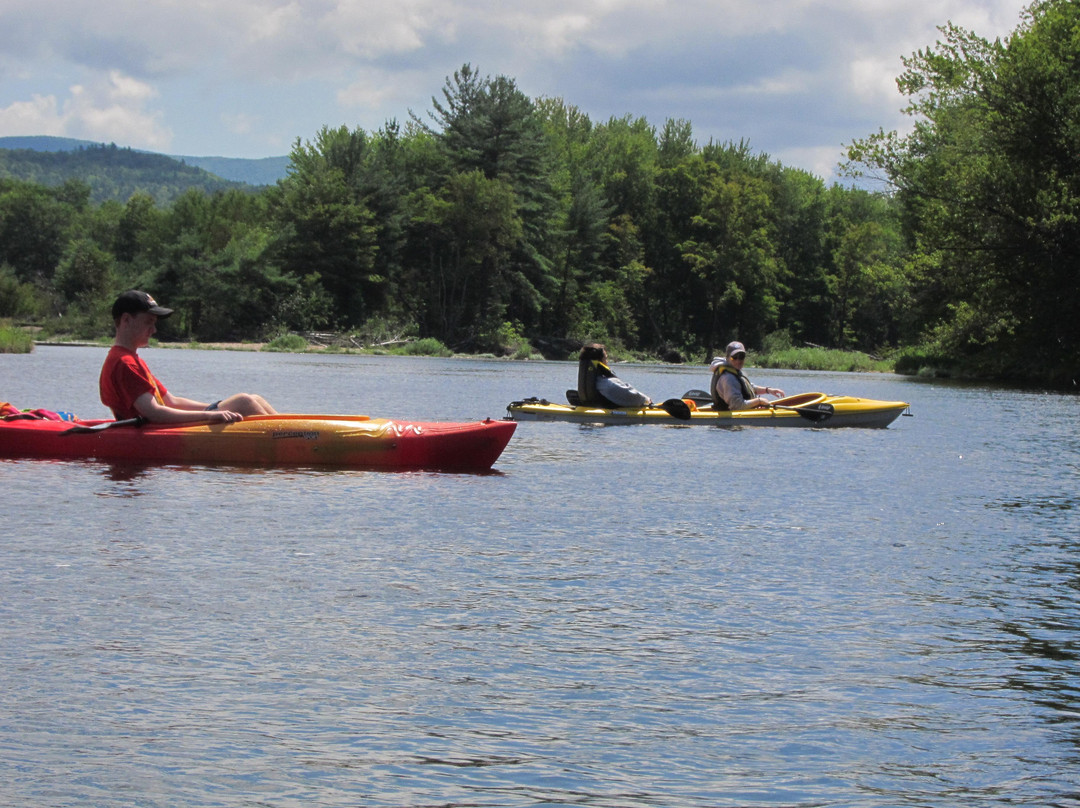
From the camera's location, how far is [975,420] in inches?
812

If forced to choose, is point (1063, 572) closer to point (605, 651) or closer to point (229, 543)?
point (605, 651)

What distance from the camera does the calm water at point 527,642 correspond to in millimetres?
3789

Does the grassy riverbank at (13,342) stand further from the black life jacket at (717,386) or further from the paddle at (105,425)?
the paddle at (105,425)

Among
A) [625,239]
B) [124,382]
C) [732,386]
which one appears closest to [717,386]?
[732,386]

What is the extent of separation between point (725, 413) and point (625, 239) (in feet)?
178

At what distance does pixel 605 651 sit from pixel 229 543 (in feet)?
10.4

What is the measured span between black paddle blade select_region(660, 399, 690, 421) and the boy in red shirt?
20.5ft

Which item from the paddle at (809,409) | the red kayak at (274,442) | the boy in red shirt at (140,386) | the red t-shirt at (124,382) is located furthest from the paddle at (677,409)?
the red t-shirt at (124,382)

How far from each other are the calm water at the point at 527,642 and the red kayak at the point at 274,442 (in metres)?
0.32

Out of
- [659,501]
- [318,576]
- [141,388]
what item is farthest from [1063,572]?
[141,388]

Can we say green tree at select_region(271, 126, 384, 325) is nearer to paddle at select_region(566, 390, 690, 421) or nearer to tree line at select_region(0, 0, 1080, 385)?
tree line at select_region(0, 0, 1080, 385)

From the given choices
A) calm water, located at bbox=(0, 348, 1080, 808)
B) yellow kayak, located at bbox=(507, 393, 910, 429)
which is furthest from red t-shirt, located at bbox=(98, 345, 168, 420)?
yellow kayak, located at bbox=(507, 393, 910, 429)

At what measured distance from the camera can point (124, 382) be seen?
1098cm

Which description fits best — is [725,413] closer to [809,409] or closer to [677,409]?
[677,409]
